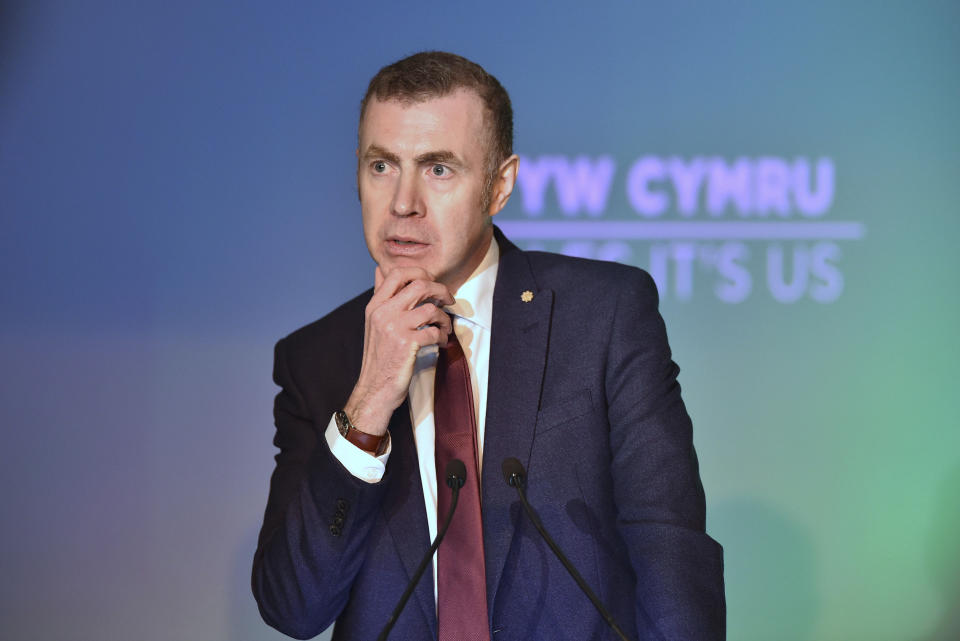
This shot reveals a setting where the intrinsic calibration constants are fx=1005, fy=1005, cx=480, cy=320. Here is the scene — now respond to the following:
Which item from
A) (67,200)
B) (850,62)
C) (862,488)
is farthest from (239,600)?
(850,62)

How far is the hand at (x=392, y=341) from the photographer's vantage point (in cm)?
184

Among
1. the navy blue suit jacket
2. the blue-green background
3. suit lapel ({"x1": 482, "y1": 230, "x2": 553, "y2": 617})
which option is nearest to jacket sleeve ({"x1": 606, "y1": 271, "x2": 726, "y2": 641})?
the navy blue suit jacket

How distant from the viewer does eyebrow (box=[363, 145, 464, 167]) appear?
1981 millimetres

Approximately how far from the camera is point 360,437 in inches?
72.9

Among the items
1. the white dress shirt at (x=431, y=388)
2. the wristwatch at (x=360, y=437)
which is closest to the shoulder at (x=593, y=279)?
the white dress shirt at (x=431, y=388)

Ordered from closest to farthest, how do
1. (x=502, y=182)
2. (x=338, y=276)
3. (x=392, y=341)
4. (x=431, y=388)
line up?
(x=392, y=341) → (x=431, y=388) → (x=502, y=182) → (x=338, y=276)

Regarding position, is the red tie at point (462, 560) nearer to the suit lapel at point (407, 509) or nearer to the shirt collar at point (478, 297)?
the suit lapel at point (407, 509)

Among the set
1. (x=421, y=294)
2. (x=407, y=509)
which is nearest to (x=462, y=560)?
(x=407, y=509)

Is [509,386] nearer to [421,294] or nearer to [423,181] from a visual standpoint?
[421,294]

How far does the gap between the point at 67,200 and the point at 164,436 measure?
38.1 inches

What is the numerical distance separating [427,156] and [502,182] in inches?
10.7

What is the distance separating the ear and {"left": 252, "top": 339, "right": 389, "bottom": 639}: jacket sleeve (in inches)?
23.8

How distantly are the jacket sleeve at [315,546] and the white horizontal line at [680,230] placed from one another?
1.90 meters

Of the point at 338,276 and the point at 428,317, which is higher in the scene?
the point at 338,276
